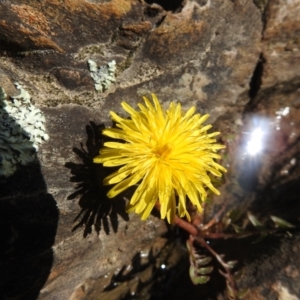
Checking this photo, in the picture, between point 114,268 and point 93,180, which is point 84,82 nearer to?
point 93,180

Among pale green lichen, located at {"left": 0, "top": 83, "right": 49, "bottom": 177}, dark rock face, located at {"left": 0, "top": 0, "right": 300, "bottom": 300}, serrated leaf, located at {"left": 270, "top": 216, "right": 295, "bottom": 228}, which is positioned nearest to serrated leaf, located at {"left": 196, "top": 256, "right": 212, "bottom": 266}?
dark rock face, located at {"left": 0, "top": 0, "right": 300, "bottom": 300}

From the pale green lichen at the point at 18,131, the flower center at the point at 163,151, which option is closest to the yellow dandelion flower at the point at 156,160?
the flower center at the point at 163,151

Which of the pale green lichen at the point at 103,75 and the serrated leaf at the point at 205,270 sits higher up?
the pale green lichen at the point at 103,75

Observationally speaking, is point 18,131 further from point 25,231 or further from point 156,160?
point 156,160

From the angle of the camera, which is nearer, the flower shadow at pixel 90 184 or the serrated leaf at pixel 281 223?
the flower shadow at pixel 90 184

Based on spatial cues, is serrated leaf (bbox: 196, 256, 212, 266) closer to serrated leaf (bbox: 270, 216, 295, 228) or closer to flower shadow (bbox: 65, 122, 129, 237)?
serrated leaf (bbox: 270, 216, 295, 228)

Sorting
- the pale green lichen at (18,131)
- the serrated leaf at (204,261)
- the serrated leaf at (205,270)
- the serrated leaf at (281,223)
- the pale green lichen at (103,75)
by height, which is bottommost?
the serrated leaf at (205,270)

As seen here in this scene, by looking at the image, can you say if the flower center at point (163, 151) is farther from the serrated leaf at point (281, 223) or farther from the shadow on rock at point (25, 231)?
the serrated leaf at point (281, 223)

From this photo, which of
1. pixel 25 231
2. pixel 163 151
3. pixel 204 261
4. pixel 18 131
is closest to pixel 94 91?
pixel 18 131
